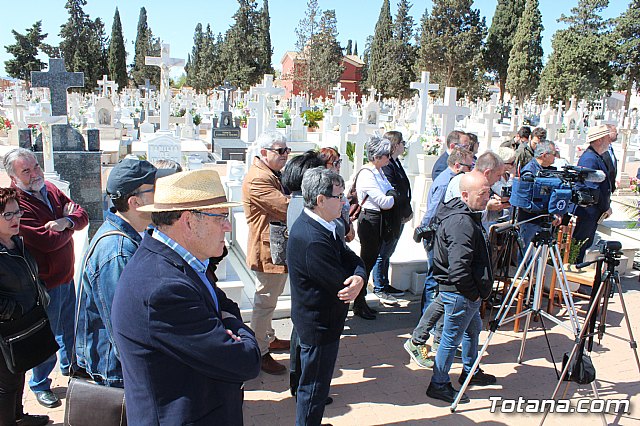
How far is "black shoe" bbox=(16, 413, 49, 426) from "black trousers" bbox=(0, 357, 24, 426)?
236mm

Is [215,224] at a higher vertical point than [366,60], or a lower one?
lower

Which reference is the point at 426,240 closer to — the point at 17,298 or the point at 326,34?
the point at 17,298

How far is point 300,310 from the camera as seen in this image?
2.93m

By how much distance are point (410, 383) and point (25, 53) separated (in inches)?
1905

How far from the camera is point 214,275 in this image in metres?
3.48

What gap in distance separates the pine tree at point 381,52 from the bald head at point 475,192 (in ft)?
153

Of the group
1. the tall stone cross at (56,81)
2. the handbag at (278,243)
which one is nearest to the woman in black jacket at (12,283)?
the handbag at (278,243)

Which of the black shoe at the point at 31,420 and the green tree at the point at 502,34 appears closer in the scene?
the black shoe at the point at 31,420

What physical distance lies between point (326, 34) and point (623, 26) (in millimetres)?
23083

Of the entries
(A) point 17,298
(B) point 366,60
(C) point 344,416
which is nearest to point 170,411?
(A) point 17,298

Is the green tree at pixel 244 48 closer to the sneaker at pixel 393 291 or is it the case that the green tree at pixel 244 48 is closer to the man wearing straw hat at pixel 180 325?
the sneaker at pixel 393 291

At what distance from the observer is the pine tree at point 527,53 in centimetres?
4034

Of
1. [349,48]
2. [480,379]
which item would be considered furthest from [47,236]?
[349,48]

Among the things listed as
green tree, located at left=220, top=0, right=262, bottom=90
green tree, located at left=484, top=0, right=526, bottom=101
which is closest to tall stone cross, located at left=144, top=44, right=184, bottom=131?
green tree, located at left=220, top=0, right=262, bottom=90
